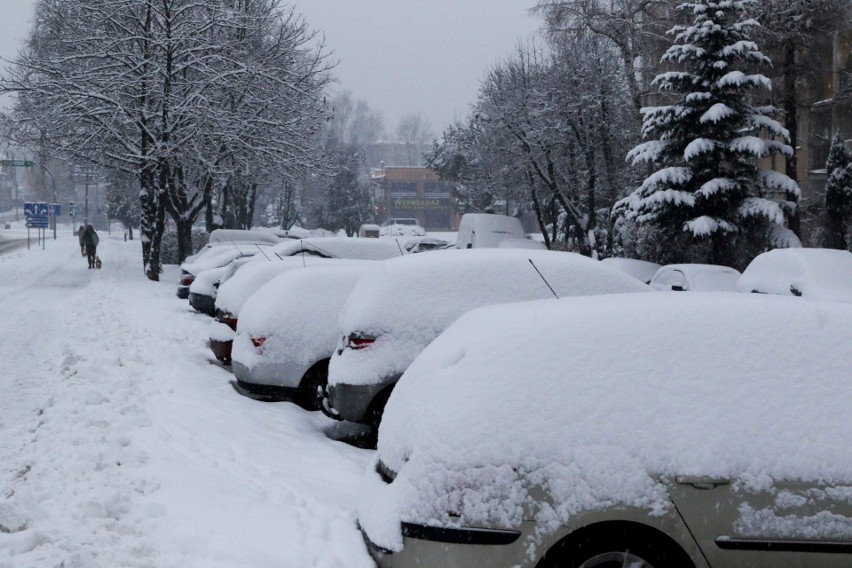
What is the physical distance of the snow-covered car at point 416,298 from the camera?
6828 mm

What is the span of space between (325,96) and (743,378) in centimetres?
2975

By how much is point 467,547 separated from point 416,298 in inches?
149

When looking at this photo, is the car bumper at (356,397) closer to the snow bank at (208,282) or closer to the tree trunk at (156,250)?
the snow bank at (208,282)

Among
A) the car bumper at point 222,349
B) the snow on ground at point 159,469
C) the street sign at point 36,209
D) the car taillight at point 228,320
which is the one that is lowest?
the snow on ground at point 159,469

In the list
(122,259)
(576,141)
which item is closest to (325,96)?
(576,141)

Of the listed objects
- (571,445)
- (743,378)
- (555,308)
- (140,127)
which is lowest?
(571,445)

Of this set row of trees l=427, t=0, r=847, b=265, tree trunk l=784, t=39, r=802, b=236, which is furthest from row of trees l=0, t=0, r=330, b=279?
tree trunk l=784, t=39, r=802, b=236

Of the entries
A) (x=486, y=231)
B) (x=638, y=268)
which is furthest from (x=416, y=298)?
(x=486, y=231)

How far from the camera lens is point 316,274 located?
8969 millimetres

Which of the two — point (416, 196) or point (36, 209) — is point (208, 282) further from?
point (416, 196)

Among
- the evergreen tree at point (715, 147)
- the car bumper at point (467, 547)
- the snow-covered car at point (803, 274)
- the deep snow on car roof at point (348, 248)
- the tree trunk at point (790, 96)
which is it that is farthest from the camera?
the tree trunk at point (790, 96)

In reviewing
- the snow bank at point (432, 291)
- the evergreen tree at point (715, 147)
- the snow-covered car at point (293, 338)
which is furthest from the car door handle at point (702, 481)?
the evergreen tree at point (715, 147)

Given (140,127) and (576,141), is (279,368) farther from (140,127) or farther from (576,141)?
(576,141)

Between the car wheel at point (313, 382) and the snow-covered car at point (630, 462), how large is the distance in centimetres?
489
